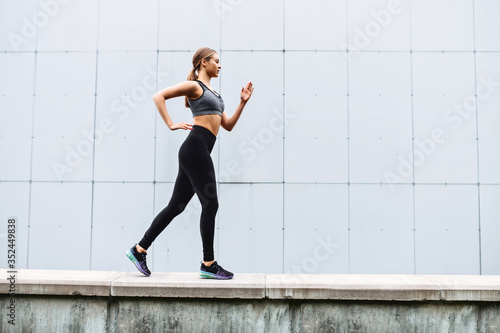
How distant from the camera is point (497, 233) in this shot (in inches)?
221

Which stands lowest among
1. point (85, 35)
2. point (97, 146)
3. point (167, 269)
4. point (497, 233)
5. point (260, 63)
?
point (167, 269)

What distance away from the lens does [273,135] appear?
5688mm

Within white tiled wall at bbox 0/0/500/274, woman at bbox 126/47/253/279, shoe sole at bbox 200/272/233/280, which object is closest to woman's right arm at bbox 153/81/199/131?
woman at bbox 126/47/253/279

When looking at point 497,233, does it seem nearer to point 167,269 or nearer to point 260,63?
point 260,63

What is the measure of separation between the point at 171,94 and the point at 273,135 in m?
2.26

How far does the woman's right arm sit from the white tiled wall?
2.02 m

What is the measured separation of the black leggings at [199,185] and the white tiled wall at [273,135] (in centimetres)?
187

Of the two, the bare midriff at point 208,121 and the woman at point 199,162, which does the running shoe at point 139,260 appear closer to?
the woman at point 199,162

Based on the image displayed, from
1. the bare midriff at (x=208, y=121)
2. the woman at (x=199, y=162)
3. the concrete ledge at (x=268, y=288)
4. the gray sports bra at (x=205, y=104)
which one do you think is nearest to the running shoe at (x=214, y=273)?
the woman at (x=199, y=162)

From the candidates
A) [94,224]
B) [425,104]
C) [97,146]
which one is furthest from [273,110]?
[94,224]

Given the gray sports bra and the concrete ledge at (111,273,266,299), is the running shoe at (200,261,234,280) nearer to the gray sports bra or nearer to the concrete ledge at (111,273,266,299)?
the concrete ledge at (111,273,266,299)

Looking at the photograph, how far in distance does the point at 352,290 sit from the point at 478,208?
3.18 metres

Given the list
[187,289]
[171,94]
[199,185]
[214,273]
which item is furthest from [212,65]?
[187,289]

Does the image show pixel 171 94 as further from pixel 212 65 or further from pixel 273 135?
pixel 273 135
